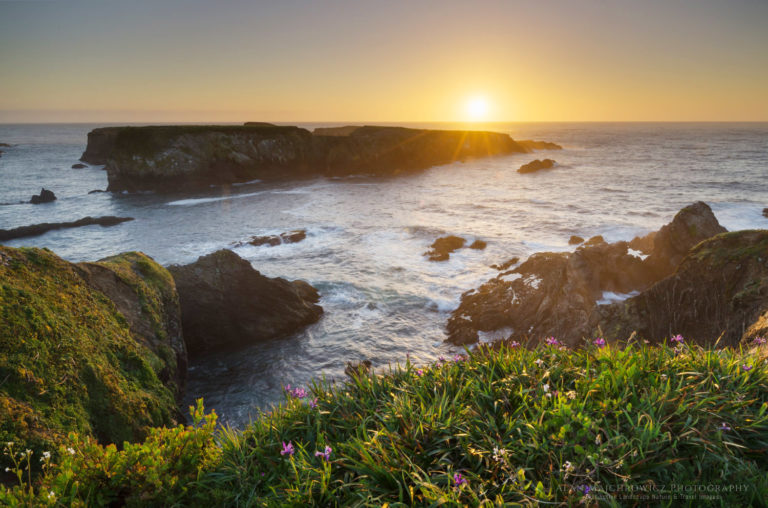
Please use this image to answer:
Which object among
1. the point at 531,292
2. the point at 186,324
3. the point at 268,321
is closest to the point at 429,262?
the point at 531,292

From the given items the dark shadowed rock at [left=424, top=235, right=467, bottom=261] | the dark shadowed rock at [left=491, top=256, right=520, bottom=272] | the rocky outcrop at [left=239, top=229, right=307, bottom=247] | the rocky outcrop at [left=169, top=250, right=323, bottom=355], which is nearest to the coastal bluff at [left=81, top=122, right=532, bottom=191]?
the rocky outcrop at [left=239, top=229, right=307, bottom=247]

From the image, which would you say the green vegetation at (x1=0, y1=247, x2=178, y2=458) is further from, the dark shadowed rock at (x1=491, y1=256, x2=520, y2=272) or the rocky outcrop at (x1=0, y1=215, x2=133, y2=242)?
the rocky outcrop at (x1=0, y1=215, x2=133, y2=242)

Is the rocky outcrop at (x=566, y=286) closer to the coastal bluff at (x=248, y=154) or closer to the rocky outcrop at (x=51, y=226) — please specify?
the rocky outcrop at (x=51, y=226)

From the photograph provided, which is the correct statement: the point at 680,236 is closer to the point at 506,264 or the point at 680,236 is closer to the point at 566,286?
the point at 566,286

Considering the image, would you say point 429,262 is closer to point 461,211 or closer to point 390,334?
point 390,334

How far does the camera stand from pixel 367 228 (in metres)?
31.8

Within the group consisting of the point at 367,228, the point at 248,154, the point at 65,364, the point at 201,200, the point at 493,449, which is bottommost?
the point at 367,228

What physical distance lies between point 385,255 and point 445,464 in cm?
2195

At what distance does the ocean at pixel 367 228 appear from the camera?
14477 millimetres

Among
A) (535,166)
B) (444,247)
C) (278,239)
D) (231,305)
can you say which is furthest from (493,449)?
(535,166)

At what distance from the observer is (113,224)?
34.6 metres

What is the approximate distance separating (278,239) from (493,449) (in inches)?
1048

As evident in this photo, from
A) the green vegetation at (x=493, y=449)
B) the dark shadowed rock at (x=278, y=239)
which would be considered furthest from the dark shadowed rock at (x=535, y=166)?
the green vegetation at (x=493, y=449)

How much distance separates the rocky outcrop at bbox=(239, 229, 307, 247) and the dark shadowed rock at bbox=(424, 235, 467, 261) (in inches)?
407
